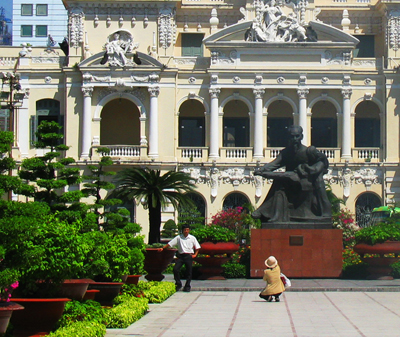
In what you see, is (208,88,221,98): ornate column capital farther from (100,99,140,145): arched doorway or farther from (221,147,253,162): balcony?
(100,99,140,145): arched doorway

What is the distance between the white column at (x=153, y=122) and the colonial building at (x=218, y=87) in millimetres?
62

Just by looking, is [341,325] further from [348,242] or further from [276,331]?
[348,242]

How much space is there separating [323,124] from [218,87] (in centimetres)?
787

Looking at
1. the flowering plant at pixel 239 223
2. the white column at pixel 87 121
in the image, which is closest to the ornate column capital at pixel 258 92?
the white column at pixel 87 121

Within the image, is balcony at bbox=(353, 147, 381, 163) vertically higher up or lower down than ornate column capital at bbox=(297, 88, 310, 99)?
lower down

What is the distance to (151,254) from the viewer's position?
26219mm

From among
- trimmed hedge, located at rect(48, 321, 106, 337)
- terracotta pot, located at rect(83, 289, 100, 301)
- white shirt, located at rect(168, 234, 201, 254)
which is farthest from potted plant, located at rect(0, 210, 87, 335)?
white shirt, located at rect(168, 234, 201, 254)

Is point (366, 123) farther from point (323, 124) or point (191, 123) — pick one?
point (191, 123)

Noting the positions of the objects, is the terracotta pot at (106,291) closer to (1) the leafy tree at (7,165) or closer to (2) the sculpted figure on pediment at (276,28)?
(1) the leafy tree at (7,165)

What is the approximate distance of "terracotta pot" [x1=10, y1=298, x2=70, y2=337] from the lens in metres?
14.3

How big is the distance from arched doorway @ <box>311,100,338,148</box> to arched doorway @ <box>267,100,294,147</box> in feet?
5.33

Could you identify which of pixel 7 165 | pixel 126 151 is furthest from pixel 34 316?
pixel 126 151

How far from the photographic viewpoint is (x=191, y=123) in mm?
56781

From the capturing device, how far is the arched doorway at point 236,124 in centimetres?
5631
